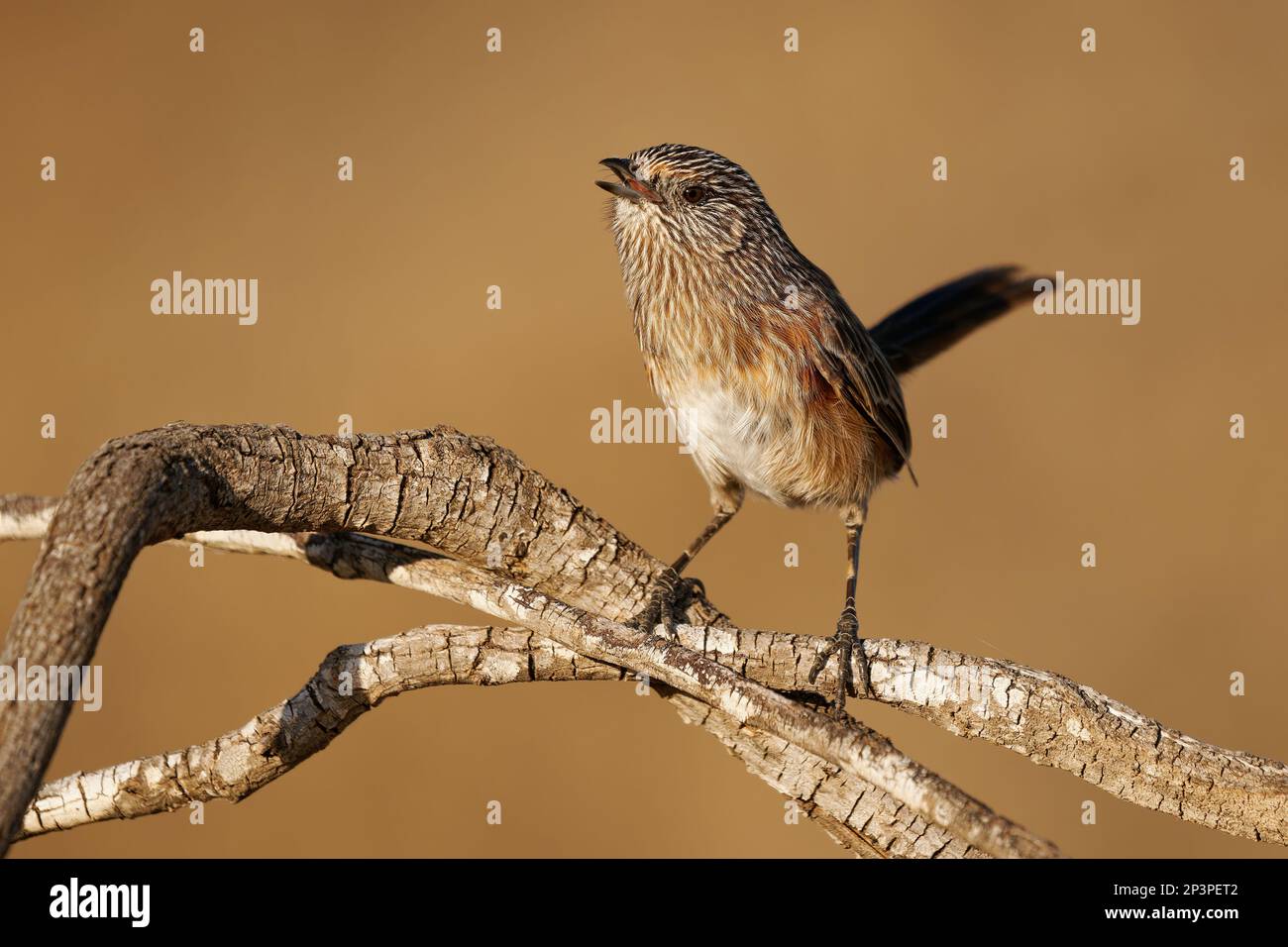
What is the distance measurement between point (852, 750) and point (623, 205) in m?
2.28

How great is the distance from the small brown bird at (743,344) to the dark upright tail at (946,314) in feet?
2.02

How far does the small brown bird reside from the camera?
12.0ft

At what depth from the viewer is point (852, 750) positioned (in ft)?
7.25

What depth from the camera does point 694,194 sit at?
3.79 m

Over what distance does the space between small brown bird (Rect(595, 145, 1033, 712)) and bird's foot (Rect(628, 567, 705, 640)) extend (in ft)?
0.95

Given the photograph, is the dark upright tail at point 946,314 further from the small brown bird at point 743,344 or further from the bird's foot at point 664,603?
the bird's foot at point 664,603

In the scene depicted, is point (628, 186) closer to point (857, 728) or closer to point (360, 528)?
point (360, 528)

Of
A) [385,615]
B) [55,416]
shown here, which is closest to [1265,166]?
[385,615]

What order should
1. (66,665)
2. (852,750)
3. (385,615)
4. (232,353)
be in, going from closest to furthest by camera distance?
(66,665)
(852,750)
(385,615)
(232,353)

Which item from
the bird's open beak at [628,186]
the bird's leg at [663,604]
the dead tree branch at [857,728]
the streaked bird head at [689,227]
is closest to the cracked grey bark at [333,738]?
the dead tree branch at [857,728]

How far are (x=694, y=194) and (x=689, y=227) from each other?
13cm

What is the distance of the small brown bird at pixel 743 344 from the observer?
364cm

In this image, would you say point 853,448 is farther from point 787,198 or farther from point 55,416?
point 55,416

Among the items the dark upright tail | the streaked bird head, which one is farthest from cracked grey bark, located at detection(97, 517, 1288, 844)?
the dark upright tail
